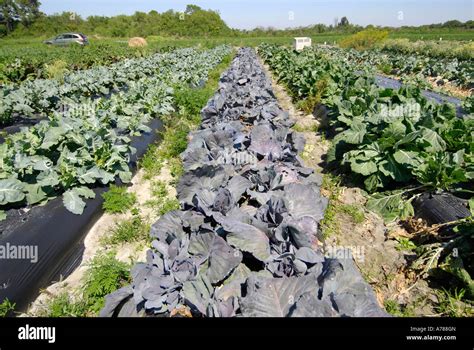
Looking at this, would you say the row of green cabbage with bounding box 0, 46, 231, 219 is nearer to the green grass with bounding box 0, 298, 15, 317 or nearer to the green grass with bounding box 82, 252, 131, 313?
the green grass with bounding box 82, 252, 131, 313

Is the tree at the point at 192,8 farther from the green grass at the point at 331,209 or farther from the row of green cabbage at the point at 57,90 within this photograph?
the green grass at the point at 331,209

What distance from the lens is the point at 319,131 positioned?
24.8 ft

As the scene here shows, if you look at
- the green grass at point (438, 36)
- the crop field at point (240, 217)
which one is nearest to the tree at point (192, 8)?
the green grass at point (438, 36)

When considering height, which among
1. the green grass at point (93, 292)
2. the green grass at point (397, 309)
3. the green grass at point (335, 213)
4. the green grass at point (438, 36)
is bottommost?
the green grass at point (397, 309)

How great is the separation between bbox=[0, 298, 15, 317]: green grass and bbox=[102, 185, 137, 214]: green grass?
163 centimetres

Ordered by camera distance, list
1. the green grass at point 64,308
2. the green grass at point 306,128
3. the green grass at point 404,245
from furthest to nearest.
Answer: the green grass at point 306,128, the green grass at point 404,245, the green grass at point 64,308

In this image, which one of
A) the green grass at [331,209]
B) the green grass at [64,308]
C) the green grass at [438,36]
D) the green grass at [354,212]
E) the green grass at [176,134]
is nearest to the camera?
the green grass at [64,308]

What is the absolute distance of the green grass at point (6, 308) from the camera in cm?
255

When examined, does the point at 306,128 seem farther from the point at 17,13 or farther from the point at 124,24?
the point at 17,13

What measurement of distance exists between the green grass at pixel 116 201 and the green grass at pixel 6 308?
5.34 ft

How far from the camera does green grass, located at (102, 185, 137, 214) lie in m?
4.14

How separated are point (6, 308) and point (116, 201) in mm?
1814
